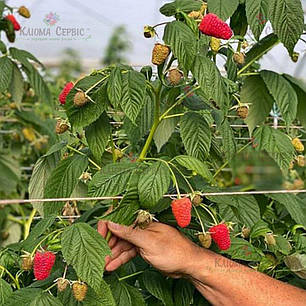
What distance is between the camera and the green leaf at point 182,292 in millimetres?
1237

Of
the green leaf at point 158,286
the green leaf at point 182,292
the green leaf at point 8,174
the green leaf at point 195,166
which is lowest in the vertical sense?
the green leaf at point 8,174

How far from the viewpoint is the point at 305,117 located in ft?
5.01

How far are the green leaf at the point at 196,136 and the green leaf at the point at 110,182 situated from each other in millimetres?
142

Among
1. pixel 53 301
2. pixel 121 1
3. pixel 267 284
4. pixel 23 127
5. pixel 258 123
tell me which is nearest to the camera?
pixel 53 301

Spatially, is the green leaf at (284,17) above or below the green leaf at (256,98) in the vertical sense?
above

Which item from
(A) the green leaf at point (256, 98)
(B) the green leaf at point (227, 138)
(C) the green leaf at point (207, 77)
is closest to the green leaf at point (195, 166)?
(C) the green leaf at point (207, 77)

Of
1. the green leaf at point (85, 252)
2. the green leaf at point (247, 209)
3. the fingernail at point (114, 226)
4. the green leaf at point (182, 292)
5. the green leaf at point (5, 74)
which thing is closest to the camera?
the green leaf at point (85, 252)

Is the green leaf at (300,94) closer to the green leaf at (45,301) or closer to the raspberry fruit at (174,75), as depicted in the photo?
the raspberry fruit at (174,75)

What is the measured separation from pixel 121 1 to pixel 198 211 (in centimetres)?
369

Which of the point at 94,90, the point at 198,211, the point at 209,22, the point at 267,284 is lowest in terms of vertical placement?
the point at 267,284

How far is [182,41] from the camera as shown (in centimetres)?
104

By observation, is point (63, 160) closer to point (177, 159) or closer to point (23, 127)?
point (177, 159)

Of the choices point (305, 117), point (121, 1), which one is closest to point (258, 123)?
point (305, 117)

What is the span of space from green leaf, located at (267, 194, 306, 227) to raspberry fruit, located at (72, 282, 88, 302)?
53 cm
